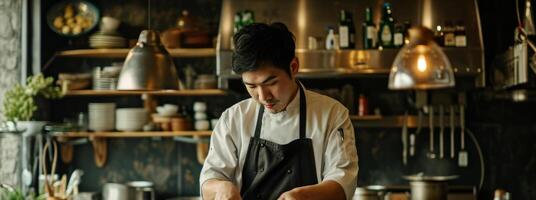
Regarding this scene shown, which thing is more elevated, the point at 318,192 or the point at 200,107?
the point at 200,107

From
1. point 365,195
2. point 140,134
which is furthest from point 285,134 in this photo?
point 140,134

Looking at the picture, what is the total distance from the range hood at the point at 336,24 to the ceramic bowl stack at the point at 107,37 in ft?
2.84

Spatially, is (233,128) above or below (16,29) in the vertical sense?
below

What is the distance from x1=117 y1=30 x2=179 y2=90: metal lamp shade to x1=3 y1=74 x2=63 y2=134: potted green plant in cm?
249

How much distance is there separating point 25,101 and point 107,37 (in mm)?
874

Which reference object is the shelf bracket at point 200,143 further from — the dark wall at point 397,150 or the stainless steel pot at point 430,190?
the stainless steel pot at point 430,190

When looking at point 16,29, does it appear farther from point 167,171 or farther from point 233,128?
point 233,128

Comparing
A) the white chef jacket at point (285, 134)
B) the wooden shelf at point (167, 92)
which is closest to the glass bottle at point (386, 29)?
the wooden shelf at point (167, 92)

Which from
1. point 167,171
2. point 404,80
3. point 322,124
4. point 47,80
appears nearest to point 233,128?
point 322,124

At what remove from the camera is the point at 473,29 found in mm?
6676

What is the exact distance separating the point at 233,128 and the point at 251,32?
47 cm

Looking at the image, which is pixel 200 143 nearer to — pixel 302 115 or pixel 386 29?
pixel 386 29

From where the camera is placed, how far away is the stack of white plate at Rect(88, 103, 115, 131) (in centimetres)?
717

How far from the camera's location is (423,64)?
208 inches
